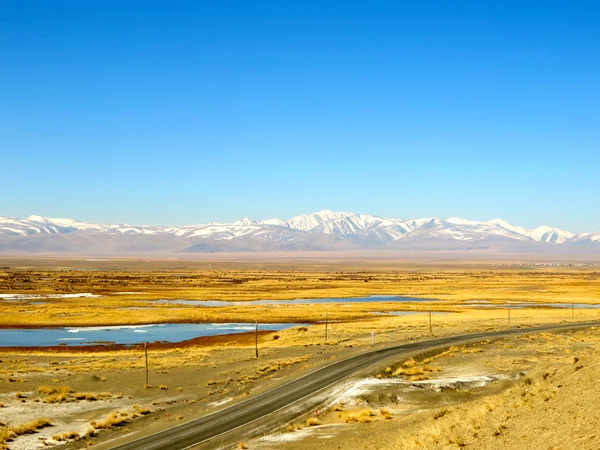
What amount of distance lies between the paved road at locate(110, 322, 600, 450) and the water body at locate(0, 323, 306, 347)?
29.8 metres

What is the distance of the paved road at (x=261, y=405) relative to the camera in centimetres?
3152

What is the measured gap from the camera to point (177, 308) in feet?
350

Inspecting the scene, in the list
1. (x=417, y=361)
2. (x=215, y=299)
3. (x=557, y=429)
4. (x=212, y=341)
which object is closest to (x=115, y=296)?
(x=215, y=299)

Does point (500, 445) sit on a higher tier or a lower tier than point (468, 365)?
higher

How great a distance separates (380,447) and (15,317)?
8222 centimetres

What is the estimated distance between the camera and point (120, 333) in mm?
79625

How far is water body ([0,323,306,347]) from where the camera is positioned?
72.4m

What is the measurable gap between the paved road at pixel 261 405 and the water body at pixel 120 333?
2979 centimetres

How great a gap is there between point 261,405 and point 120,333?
4676 centimetres

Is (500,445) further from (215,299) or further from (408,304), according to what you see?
(215,299)

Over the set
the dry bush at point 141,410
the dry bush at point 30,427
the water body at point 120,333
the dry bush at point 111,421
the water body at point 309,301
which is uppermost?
the dry bush at point 30,427

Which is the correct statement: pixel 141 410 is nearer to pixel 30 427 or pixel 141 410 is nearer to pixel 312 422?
pixel 30 427

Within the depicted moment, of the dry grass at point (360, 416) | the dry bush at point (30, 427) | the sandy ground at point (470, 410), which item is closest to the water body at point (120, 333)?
the dry bush at point (30, 427)

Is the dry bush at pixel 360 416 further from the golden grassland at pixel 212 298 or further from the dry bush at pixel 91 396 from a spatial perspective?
the golden grassland at pixel 212 298
